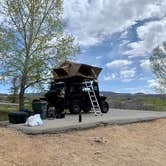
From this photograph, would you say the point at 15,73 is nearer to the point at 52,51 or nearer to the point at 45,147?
the point at 52,51

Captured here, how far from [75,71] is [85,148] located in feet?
23.5

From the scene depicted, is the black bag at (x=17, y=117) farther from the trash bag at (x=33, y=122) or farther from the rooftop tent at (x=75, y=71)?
the rooftop tent at (x=75, y=71)

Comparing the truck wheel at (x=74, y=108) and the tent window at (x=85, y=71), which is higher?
the tent window at (x=85, y=71)

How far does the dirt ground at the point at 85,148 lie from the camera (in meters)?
9.19

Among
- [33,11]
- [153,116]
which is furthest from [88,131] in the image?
[33,11]

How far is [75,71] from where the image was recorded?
17047 mm

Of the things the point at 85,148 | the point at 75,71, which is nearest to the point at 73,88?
the point at 75,71

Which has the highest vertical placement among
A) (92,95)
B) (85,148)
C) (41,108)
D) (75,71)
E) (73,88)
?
(75,71)

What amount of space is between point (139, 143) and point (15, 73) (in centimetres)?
927

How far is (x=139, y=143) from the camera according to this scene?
11.9 metres

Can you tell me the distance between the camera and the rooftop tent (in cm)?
1714

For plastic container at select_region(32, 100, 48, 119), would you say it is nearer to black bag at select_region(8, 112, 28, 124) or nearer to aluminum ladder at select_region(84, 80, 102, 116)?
black bag at select_region(8, 112, 28, 124)

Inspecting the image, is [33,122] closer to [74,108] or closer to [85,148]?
[85,148]

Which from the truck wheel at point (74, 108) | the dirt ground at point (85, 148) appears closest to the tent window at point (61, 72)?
the truck wheel at point (74, 108)
